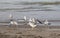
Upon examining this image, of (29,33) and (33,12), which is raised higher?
(33,12)

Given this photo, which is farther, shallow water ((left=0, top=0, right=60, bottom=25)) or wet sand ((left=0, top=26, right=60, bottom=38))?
shallow water ((left=0, top=0, right=60, bottom=25))

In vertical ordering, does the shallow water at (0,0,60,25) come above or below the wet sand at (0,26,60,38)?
above

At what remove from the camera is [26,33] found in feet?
29.3

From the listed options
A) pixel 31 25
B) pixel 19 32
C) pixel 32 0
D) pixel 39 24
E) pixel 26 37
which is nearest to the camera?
pixel 26 37

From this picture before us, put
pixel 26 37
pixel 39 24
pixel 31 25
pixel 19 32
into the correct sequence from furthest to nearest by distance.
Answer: pixel 39 24 < pixel 31 25 < pixel 19 32 < pixel 26 37

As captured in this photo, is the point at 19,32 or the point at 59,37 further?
the point at 19,32

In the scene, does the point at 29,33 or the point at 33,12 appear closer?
the point at 29,33

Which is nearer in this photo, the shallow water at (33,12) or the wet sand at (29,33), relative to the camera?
the wet sand at (29,33)

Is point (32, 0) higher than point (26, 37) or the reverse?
higher

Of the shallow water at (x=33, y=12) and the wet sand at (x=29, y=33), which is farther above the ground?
the shallow water at (x=33, y=12)

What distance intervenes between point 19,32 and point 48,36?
1.21 metres

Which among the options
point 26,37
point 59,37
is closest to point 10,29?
point 26,37

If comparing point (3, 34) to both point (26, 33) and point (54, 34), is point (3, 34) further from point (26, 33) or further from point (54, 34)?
point (54, 34)

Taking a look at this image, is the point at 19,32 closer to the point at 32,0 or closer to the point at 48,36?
the point at 48,36
